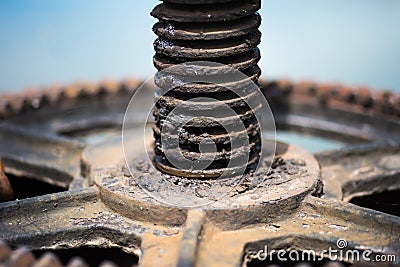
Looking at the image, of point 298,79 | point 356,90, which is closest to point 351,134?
point 356,90

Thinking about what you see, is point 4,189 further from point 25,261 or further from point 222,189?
point 25,261

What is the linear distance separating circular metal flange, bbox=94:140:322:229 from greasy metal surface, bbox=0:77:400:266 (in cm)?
1

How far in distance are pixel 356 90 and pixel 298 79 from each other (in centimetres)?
53

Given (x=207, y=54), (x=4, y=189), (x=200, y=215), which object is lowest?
(x=4, y=189)

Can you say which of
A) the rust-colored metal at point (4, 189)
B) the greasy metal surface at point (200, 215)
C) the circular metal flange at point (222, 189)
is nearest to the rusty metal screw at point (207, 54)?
the circular metal flange at point (222, 189)

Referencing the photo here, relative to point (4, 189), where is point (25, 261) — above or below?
above

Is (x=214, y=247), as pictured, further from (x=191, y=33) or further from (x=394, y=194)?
(x=394, y=194)

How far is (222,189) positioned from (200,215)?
0.99 ft

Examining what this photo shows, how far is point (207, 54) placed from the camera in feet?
10.9

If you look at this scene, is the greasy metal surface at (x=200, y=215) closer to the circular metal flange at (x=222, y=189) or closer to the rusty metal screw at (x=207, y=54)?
the circular metal flange at (x=222, y=189)

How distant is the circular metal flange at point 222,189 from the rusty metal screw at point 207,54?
90 millimetres

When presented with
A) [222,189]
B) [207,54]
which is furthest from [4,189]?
[207,54]

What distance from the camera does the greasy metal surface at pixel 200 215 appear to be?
3.12 m

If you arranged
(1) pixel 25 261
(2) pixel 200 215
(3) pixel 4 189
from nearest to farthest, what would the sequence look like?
(1) pixel 25 261, (2) pixel 200 215, (3) pixel 4 189
